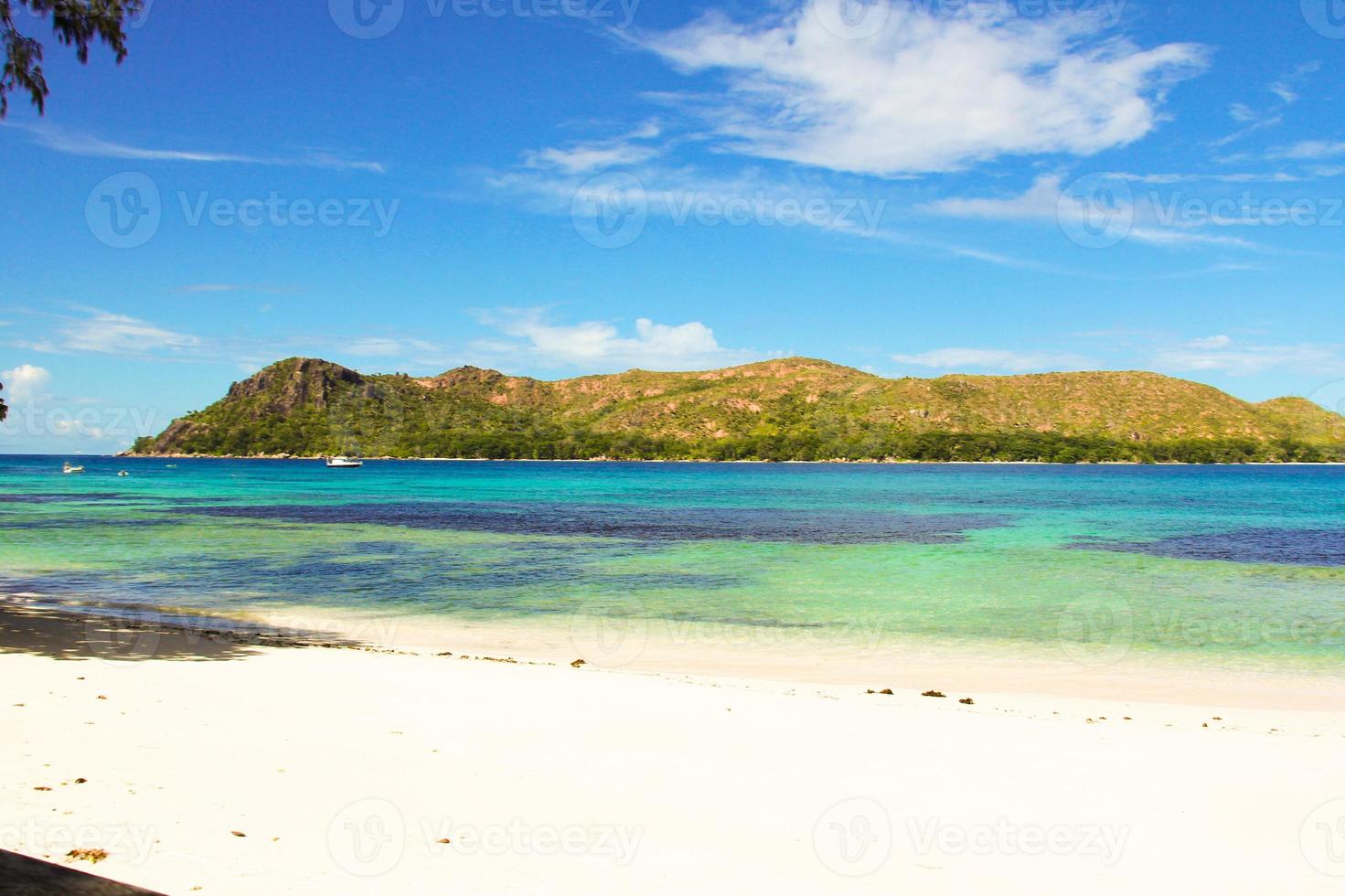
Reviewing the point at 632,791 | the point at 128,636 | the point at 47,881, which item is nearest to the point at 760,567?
the point at 128,636

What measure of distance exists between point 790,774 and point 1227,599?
20.6 m

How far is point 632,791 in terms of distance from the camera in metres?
7.43

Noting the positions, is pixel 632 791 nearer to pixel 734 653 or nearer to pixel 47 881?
pixel 47 881

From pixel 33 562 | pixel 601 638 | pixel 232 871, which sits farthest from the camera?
pixel 33 562

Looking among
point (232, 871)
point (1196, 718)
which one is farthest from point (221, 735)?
point (1196, 718)

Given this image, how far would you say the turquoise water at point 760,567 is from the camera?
20.0 m

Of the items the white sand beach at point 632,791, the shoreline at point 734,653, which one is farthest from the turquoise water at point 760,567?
the white sand beach at point 632,791

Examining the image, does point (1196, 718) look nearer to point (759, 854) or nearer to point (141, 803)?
point (759, 854)

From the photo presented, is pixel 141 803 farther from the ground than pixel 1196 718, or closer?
farther from the ground

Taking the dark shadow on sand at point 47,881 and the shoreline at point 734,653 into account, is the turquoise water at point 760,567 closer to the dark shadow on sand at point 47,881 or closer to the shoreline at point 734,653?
the shoreline at point 734,653

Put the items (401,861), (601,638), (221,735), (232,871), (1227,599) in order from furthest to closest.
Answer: (1227,599), (601,638), (221,735), (401,861), (232,871)

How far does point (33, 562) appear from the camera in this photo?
2858cm

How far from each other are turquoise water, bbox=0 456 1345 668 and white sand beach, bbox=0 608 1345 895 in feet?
27.9

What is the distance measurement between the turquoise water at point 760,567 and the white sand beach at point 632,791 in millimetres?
8512
